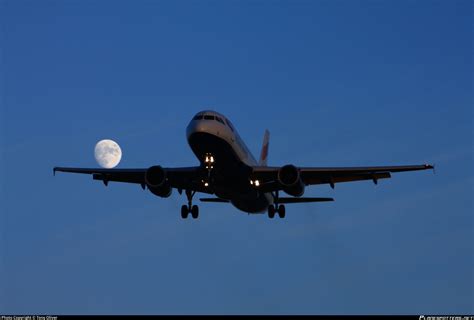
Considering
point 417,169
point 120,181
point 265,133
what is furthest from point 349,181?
point 265,133

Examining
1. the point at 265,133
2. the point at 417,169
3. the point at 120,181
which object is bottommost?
the point at 417,169

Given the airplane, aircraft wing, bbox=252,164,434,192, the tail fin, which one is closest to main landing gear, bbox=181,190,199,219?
the airplane

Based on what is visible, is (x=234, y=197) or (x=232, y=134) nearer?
(x=232, y=134)

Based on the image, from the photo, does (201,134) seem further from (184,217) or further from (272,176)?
(184,217)

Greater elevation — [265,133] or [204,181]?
[265,133]

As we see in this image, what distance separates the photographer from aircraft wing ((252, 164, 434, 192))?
169ft

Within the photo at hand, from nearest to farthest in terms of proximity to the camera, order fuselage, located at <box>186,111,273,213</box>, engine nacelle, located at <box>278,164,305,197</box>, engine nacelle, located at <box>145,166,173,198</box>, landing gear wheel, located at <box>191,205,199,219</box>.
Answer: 1. fuselage, located at <box>186,111,273,213</box>
2. engine nacelle, located at <box>278,164,305,197</box>
3. engine nacelle, located at <box>145,166,173,198</box>
4. landing gear wheel, located at <box>191,205,199,219</box>

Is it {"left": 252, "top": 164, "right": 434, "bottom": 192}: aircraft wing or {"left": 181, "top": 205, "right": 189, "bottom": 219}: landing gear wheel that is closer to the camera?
{"left": 252, "top": 164, "right": 434, "bottom": 192}: aircraft wing

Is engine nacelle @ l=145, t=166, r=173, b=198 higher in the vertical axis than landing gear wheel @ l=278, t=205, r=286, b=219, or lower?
lower

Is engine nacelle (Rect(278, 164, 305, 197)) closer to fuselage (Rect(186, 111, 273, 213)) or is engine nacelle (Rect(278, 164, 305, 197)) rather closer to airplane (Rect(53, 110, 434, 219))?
airplane (Rect(53, 110, 434, 219))

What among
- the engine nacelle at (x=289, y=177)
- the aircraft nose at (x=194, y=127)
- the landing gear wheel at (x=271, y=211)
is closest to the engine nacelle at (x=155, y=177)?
the aircraft nose at (x=194, y=127)

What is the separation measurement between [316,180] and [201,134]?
11.1 meters

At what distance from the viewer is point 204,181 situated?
51438 millimetres

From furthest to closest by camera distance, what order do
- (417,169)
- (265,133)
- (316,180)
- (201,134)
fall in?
(265,133), (316,180), (417,169), (201,134)
